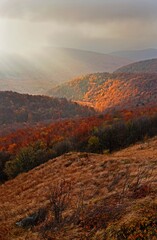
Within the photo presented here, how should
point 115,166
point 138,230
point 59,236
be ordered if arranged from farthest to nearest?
point 115,166, point 59,236, point 138,230

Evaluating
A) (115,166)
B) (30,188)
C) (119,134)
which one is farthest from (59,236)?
(119,134)

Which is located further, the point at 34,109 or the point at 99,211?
the point at 34,109

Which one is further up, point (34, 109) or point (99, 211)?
point (99, 211)

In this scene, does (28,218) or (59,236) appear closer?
(59,236)

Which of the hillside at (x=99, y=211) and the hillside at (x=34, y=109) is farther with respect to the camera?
the hillside at (x=34, y=109)

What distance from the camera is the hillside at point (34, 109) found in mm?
168000

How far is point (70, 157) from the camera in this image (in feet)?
125

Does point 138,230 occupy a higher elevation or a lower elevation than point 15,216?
higher

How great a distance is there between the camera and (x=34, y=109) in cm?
18262

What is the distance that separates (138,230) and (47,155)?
142ft

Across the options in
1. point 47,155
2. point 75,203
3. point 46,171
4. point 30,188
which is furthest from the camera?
point 47,155

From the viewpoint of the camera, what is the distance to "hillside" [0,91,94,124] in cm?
16800

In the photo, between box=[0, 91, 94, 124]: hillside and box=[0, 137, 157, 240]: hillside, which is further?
box=[0, 91, 94, 124]: hillside

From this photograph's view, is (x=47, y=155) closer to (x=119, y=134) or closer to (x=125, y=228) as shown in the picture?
(x=119, y=134)
